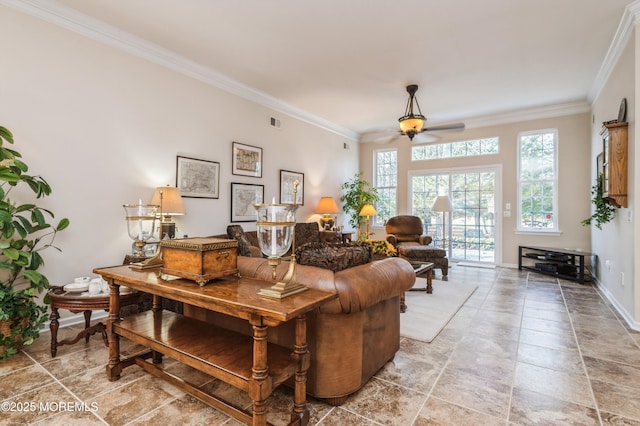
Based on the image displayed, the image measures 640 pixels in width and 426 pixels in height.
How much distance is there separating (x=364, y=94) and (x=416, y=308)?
3.30 meters

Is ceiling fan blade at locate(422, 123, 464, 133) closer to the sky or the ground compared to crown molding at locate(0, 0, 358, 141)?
closer to the ground

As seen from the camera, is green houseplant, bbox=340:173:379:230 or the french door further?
green houseplant, bbox=340:173:379:230

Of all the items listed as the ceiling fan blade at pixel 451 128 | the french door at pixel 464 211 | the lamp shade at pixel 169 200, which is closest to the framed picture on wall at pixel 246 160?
the lamp shade at pixel 169 200

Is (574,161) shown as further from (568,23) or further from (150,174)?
(150,174)

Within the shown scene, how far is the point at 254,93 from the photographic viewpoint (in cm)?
487

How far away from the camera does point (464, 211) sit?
6.59 m

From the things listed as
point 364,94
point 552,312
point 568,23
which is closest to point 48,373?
point 552,312

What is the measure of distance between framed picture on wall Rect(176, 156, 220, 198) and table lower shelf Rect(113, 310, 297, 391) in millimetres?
2097

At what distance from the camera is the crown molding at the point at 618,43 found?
2.93 meters

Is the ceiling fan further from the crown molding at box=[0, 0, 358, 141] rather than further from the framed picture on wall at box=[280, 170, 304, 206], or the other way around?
the crown molding at box=[0, 0, 358, 141]

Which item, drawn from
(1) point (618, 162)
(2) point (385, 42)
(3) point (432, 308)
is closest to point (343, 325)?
(3) point (432, 308)

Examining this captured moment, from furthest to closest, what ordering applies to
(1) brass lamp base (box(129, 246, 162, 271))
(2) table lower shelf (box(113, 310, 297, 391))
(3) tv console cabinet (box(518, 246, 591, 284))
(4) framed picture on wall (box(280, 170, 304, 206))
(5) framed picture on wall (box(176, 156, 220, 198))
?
(4) framed picture on wall (box(280, 170, 304, 206)), (3) tv console cabinet (box(518, 246, 591, 284)), (5) framed picture on wall (box(176, 156, 220, 198)), (1) brass lamp base (box(129, 246, 162, 271)), (2) table lower shelf (box(113, 310, 297, 391))

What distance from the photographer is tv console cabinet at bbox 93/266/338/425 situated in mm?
1369

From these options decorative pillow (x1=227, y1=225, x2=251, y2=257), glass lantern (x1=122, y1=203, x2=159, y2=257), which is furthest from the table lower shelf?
decorative pillow (x1=227, y1=225, x2=251, y2=257)
